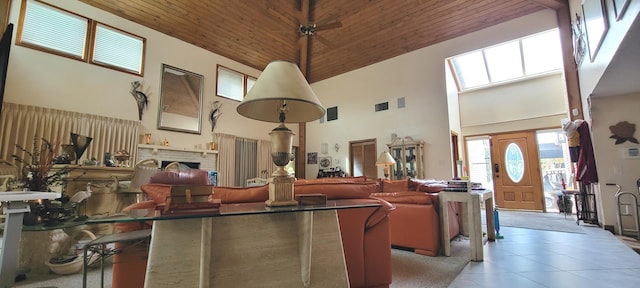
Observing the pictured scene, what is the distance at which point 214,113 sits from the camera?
24.1ft

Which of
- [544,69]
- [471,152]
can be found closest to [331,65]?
[471,152]

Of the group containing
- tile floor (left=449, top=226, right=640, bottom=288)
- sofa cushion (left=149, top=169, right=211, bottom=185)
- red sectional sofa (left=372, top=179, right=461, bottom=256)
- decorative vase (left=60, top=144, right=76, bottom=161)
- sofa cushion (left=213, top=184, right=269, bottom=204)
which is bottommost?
tile floor (left=449, top=226, right=640, bottom=288)

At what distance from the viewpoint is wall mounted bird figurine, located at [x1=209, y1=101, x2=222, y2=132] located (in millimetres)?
7301

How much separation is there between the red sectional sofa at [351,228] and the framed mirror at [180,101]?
5.25 meters

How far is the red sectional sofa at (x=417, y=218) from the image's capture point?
2932 millimetres

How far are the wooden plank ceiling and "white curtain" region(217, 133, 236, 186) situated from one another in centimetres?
256

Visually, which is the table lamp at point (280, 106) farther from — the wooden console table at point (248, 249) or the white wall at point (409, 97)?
the white wall at point (409, 97)

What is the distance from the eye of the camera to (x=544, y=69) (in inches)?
268

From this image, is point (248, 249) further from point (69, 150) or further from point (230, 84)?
point (230, 84)

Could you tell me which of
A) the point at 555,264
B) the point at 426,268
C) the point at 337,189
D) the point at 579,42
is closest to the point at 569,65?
the point at 579,42

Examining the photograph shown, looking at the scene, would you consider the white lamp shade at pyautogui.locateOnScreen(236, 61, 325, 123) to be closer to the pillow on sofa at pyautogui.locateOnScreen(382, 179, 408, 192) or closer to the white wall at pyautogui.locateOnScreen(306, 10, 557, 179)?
the pillow on sofa at pyautogui.locateOnScreen(382, 179, 408, 192)

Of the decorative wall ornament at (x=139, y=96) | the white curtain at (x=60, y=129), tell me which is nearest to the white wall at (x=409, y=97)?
the decorative wall ornament at (x=139, y=96)

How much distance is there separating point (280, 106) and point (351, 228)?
3.24 feet

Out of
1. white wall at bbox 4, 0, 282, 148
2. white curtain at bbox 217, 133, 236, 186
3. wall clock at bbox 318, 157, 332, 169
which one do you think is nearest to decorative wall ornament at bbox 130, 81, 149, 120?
white wall at bbox 4, 0, 282, 148
